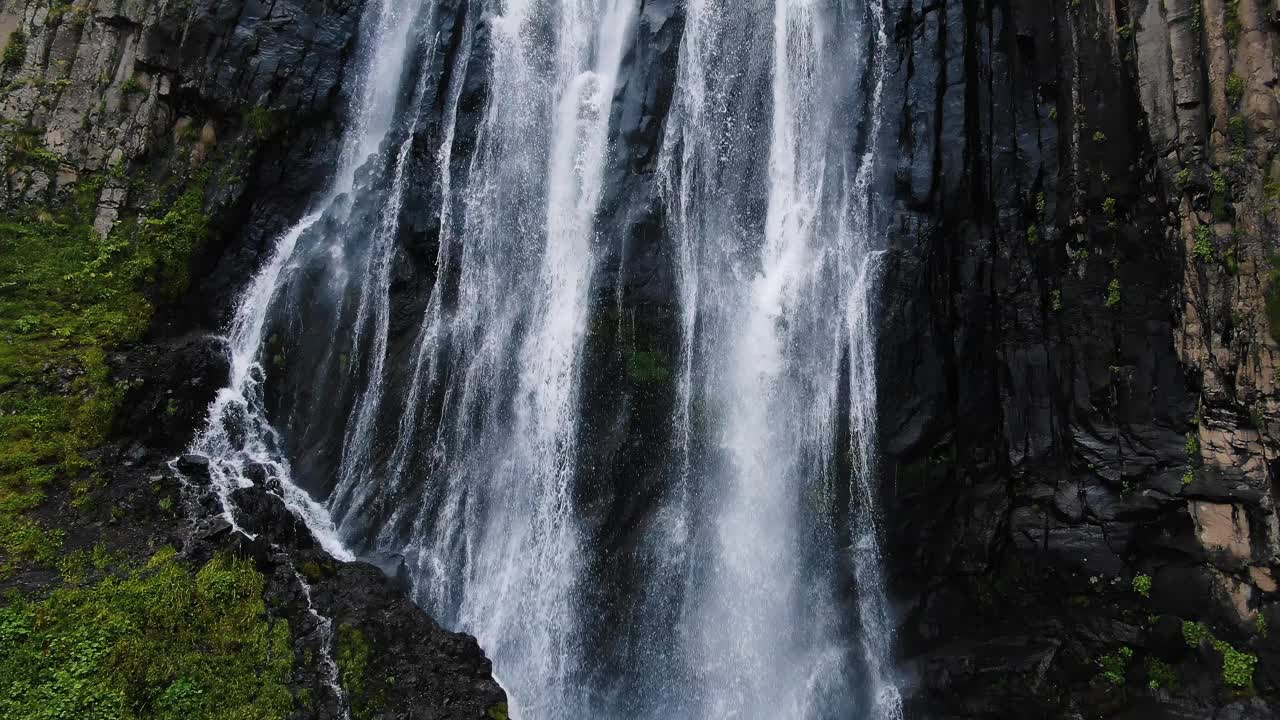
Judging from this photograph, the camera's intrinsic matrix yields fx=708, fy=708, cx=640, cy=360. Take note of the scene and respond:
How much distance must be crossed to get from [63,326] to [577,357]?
32.1ft

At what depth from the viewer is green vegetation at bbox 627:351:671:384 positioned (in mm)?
14234

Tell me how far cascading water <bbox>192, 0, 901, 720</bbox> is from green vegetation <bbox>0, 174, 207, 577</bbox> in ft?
5.85

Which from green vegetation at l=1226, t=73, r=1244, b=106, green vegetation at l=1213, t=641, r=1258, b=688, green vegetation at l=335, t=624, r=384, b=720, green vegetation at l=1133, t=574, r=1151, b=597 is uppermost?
green vegetation at l=1226, t=73, r=1244, b=106

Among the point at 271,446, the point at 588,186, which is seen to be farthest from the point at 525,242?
the point at 271,446

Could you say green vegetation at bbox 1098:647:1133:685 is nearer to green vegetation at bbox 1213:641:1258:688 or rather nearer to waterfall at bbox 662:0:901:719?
green vegetation at bbox 1213:641:1258:688

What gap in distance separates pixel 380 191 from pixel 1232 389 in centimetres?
1631

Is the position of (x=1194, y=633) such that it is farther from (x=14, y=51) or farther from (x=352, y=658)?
(x=14, y=51)

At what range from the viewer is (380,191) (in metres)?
15.9

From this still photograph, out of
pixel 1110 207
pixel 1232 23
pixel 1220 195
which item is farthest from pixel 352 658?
pixel 1232 23

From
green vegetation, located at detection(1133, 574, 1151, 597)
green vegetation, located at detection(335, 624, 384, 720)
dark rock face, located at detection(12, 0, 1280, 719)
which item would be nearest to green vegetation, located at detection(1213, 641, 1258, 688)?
dark rock face, located at detection(12, 0, 1280, 719)

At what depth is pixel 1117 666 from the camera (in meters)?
11.6

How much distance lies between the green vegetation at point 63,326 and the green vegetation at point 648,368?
31.0 feet

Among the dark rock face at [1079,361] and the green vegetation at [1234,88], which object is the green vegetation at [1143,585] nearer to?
the dark rock face at [1079,361]

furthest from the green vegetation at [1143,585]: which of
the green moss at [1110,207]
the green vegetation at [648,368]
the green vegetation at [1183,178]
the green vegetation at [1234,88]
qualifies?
the green vegetation at [648,368]
